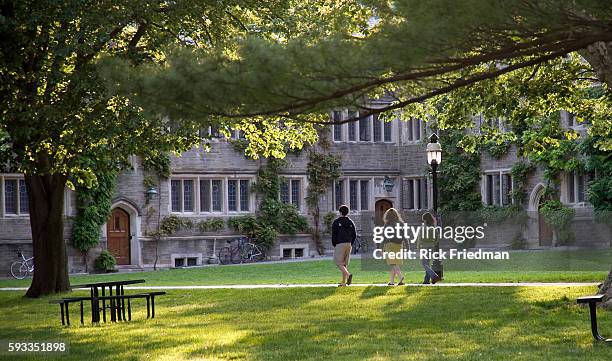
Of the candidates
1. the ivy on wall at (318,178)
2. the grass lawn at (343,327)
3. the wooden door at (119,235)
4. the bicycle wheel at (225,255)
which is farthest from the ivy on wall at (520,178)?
the grass lawn at (343,327)

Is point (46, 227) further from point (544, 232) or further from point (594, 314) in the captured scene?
point (544, 232)

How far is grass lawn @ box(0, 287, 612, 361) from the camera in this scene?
40.3 feet

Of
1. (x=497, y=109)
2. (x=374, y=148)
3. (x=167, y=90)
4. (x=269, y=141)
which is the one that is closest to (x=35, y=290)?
(x=269, y=141)

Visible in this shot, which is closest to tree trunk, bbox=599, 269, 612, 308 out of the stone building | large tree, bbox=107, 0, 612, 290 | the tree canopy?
large tree, bbox=107, 0, 612, 290

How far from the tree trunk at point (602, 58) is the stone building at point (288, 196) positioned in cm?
1762

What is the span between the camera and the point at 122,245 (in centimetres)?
3734

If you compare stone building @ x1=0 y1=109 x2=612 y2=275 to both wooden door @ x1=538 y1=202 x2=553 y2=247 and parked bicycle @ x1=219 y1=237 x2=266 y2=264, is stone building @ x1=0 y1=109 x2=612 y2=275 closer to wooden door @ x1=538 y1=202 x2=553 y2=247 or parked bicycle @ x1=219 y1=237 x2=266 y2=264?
wooden door @ x1=538 y1=202 x2=553 y2=247

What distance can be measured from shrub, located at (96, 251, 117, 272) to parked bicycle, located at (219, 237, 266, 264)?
3834 mm

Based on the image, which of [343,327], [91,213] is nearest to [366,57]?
[343,327]

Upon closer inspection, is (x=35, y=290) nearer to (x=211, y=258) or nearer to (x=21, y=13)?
(x=21, y=13)

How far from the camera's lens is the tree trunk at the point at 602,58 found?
15625 millimetres

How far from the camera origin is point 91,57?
1791cm

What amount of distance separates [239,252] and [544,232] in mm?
9781

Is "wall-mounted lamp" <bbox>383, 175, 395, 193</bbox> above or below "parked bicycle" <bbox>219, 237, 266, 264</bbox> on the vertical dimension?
above
